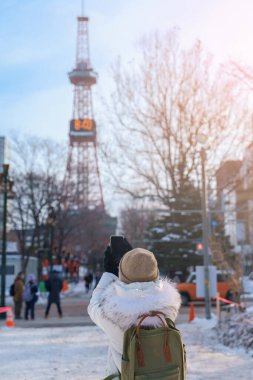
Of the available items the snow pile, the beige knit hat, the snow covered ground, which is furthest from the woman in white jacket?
the snow pile

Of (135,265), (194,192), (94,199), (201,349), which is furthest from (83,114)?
(135,265)

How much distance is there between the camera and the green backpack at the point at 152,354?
293 cm

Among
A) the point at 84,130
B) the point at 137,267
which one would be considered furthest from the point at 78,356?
the point at 84,130

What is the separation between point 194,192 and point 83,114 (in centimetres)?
6078

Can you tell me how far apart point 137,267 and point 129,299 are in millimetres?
195

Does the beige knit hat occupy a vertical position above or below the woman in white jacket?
above

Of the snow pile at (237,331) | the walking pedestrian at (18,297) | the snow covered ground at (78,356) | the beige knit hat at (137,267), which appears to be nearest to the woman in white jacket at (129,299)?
the beige knit hat at (137,267)

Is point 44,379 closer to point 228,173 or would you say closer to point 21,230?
point 228,173

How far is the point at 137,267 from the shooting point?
Result: 10.7ft

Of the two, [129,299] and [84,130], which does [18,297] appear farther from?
[84,130]

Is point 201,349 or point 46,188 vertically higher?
point 46,188

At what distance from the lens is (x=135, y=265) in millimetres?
3250

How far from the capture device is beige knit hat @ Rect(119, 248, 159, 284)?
3.25m

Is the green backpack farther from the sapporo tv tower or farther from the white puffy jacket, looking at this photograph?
the sapporo tv tower
